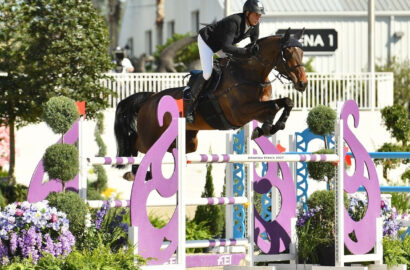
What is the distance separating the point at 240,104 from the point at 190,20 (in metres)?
24.3

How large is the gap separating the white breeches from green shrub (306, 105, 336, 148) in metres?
1.05

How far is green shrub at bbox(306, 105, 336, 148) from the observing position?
369 inches

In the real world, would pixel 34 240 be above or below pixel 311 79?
below

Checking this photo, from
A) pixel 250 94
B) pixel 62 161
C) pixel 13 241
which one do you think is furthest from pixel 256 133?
pixel 13 241

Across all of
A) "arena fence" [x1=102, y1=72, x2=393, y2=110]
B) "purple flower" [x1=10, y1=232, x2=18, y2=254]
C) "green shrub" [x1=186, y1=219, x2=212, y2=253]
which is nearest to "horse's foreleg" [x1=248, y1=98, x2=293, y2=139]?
"green shrub" [x1=186, y1=219, x2=212, y2=253]

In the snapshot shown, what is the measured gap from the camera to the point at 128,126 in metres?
10.8

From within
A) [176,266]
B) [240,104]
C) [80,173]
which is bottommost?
[176,266]

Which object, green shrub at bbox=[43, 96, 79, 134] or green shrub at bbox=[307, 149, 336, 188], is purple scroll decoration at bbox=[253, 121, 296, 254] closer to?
green shrub at bbox=[307, 149, 336, 188]

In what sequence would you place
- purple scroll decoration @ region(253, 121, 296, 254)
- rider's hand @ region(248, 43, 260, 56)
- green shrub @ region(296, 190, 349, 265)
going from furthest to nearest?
rider's hand @ region(248, 43, 260, 56) < purple scroll decoration @ region(253, 121, 296, 254) < green shrub @ region(296, 190, 349, 265)

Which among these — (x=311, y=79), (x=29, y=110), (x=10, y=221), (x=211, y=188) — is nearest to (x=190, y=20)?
(x=311, y=79)

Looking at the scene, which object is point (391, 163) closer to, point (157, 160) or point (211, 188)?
point (211, 188)

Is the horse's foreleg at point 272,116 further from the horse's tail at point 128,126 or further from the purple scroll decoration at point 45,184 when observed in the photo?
the horse's tail at point 128,126

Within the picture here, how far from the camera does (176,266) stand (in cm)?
768

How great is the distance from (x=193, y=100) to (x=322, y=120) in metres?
1.24
